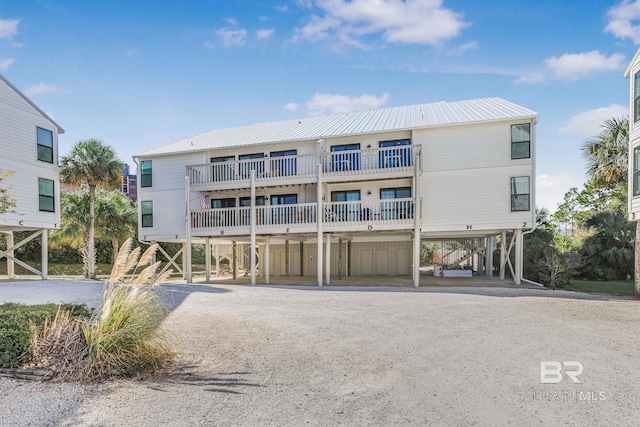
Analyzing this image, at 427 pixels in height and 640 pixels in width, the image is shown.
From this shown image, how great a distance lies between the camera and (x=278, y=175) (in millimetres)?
19312

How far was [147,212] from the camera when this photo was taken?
72.3 feet

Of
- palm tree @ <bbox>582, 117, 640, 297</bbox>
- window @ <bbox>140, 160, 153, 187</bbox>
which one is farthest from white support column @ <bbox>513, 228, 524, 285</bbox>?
window @ <bbox>140, 160, 153, 187</bbox>

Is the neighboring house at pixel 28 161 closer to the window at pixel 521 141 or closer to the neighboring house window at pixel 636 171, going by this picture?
the window at pixel 521 141

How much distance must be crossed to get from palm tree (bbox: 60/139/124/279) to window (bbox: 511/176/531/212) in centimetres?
2277

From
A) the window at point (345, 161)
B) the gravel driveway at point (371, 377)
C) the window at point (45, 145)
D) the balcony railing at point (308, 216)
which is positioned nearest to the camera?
the gravel driveway at point (371, 377)

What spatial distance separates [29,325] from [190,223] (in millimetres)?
14345

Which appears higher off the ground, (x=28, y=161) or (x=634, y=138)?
(x=634, y=138)

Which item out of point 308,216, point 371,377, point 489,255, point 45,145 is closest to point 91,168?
point 45,145

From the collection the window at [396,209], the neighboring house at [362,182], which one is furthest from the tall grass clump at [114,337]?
the window at [396,209]

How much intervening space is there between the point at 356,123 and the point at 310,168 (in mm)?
4261

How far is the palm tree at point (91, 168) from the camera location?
890 inches

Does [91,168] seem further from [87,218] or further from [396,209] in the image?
[396,209]

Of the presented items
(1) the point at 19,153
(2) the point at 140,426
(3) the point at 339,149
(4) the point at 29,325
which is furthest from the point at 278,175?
(2) the point at 140,426

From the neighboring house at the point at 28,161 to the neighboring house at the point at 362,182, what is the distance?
14.2 ft
